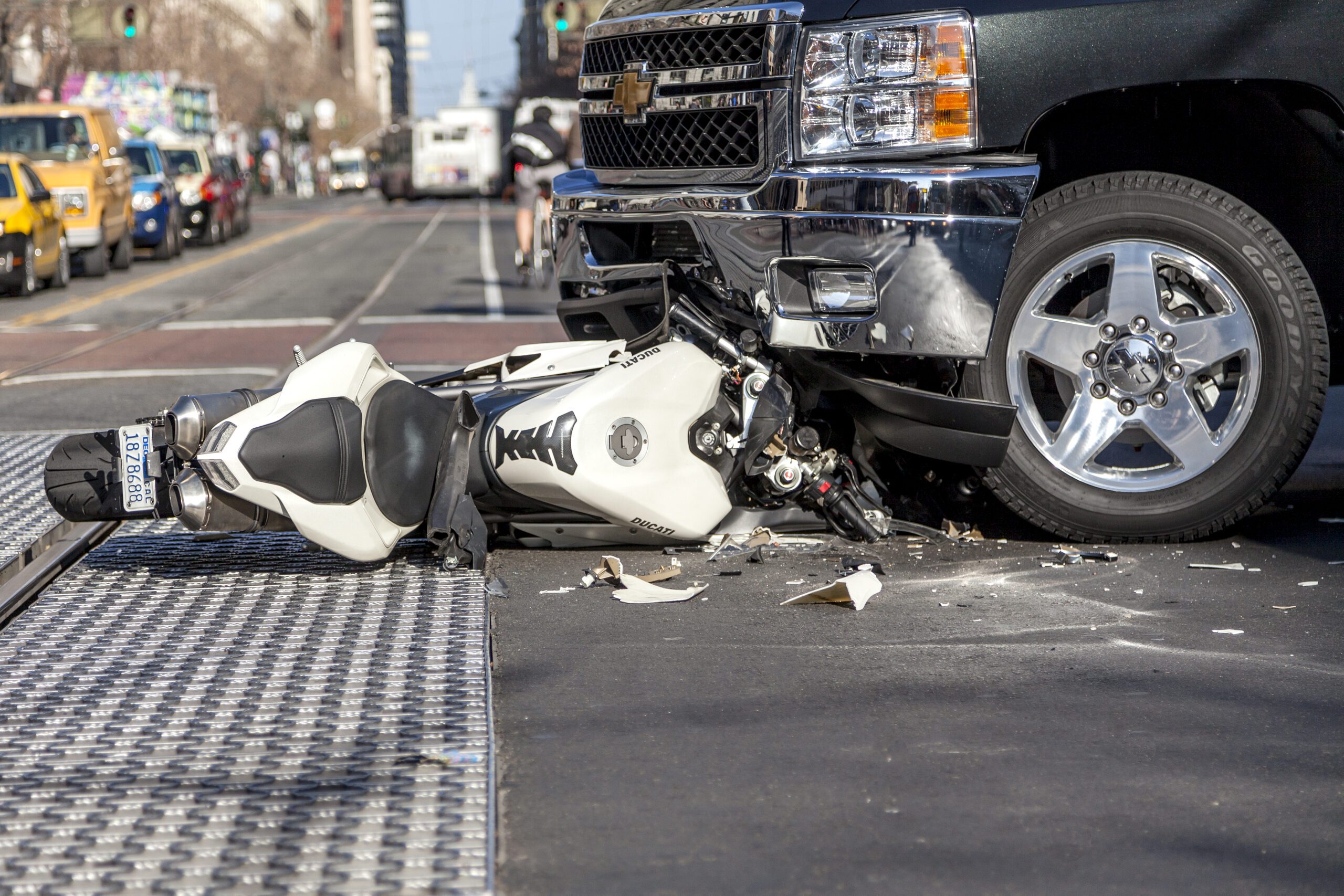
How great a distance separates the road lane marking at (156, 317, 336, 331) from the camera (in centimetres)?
1373

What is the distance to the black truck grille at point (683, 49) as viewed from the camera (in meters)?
4.70

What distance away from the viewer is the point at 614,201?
511 cm

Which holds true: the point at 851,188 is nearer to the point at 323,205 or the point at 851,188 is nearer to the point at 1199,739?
the point at 1199,739

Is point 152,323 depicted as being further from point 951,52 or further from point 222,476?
point 951,52

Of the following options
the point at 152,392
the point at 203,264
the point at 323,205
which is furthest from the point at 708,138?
the point at 323,205

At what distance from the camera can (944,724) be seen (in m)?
3.22

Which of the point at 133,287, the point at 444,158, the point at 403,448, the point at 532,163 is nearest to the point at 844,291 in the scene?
the point at 403,448

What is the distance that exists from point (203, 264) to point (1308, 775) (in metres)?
23.0

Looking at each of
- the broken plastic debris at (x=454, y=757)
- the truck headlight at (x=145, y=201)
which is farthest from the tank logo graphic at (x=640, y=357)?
the truck headlight at (x=145, y=201)

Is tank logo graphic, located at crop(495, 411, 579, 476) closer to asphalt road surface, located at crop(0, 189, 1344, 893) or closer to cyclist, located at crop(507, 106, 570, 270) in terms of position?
asphalt road surface, located at crop(0, 189, 1344, 893)

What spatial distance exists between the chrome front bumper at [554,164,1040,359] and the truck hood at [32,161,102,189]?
17.6 meters

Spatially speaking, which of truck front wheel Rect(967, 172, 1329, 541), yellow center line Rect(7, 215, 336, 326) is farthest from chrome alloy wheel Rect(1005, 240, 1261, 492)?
yellow center line Rect(7, 215, 336, 326)

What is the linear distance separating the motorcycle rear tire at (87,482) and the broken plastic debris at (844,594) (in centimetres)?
184

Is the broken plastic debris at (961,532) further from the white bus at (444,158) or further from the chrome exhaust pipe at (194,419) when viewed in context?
the white bus at (444,158)
